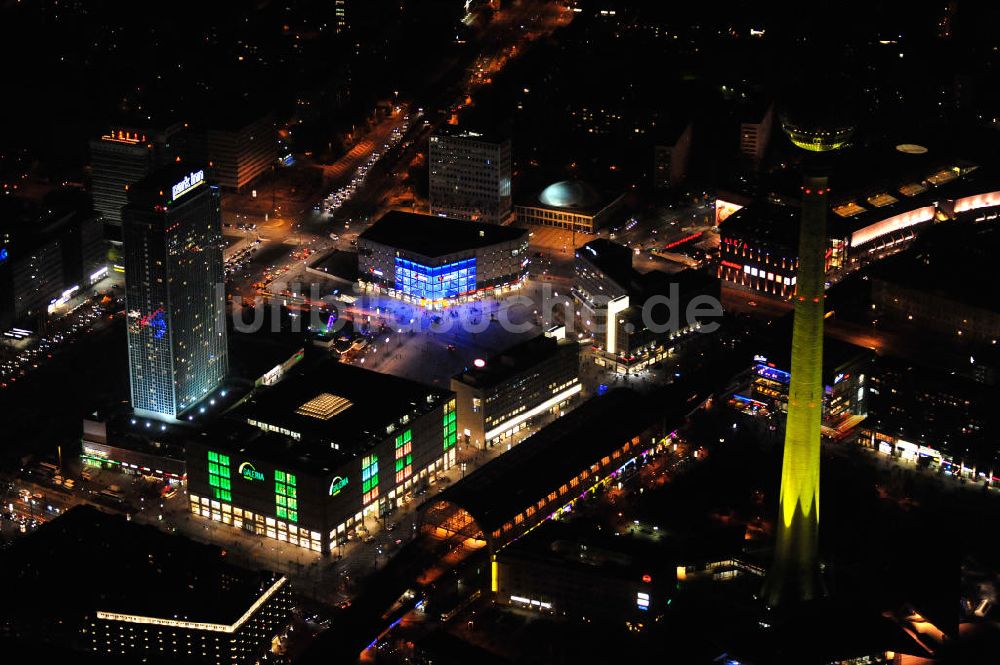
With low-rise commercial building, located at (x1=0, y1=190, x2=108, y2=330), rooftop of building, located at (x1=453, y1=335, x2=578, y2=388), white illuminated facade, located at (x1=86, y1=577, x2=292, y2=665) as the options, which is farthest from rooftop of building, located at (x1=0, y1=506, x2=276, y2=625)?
low-rise commercial building, located at (x1=0, y1=190, x2=108, y2=330)

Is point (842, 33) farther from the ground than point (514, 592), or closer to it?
farther from the ground

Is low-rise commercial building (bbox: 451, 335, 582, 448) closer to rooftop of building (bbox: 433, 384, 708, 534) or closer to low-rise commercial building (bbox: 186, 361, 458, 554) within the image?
low-rise commercial building (bbox: 186, 361, 458, 554)

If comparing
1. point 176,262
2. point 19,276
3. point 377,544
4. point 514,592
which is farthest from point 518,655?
point 19,276

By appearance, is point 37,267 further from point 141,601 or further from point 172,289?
point 141,601

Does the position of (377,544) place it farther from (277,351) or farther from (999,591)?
(999,591)

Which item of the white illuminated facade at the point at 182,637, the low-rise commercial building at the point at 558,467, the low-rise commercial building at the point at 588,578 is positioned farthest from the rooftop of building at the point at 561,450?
the white illuminated facade at the point at 182,637

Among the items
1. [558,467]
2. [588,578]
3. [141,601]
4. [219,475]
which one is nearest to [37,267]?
[219,475]
